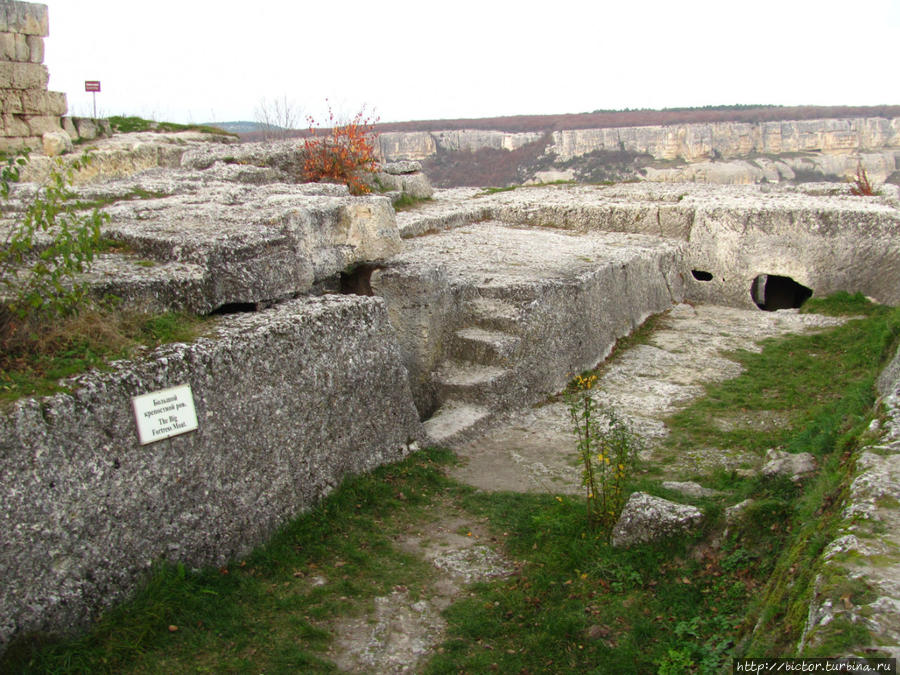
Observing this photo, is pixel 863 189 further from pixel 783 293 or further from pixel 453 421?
pixel 453 421

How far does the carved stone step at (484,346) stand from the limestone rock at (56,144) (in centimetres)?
1087

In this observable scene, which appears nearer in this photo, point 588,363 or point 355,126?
point 588,363

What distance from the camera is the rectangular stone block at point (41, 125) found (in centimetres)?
1450

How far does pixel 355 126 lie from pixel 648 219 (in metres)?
4.69

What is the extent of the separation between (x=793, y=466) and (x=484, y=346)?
3101 mm

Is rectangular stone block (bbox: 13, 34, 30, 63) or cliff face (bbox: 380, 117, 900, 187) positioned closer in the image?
rectangular stone block (bbox: 13, 34, 30, 63)

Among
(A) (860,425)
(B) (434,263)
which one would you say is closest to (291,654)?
(A) (860,425)

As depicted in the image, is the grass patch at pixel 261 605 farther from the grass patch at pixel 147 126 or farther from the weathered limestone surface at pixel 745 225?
the grass patch at pixel 147 126

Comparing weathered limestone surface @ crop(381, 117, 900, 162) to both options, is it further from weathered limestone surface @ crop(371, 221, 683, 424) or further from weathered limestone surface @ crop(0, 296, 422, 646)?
weathered limestone surface @ crop(0, 296, 422, 646)

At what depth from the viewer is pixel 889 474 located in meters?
→ 3.12

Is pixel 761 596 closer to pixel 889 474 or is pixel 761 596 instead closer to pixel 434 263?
pixel 889 474

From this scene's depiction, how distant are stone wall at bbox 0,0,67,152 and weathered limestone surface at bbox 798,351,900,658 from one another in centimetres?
1515

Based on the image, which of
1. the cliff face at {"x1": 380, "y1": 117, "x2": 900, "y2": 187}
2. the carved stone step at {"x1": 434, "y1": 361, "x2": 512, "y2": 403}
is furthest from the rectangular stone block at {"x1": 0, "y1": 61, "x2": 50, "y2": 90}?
the cliff face at {"x1": 380, "y1": 117, "x2": 900, "y2": 187}

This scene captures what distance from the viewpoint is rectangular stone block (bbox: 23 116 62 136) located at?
1450 centimetres
